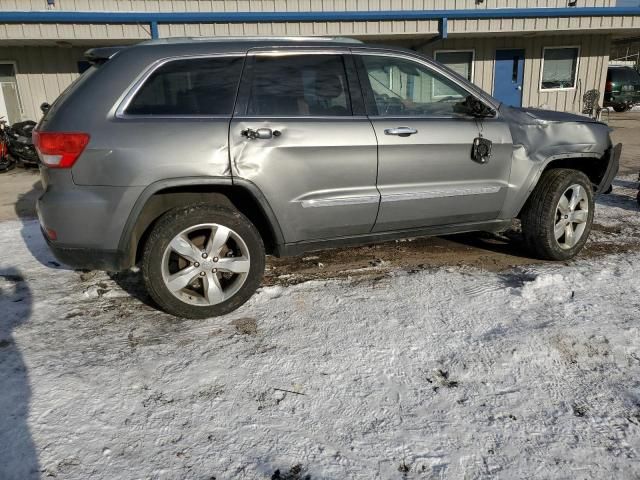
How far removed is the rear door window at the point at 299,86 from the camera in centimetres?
339

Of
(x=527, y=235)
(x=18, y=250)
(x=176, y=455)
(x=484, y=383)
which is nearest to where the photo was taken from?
(x=176, y=455)

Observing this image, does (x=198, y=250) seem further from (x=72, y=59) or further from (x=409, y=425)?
(x=72, y=59)

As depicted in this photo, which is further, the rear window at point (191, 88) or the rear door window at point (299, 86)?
the rear door window at point (299, 86)

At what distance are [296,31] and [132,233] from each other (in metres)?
9.87

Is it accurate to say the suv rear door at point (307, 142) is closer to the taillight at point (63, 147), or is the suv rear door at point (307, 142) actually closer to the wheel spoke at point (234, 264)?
the wheel spoke at point (234, 264)

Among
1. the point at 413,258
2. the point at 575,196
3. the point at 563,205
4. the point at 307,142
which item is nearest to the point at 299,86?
the point at 307,142

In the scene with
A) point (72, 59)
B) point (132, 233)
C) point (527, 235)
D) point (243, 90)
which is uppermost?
point (72, 59)

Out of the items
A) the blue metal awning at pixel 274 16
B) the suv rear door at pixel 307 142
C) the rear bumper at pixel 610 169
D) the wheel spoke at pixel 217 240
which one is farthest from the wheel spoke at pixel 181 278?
the blue metal awning at pixel 274 16

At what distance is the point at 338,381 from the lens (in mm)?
2699

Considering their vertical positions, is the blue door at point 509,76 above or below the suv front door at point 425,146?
above

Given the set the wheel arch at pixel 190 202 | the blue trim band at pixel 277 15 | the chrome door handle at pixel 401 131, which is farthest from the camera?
the blue trim band at pixel 277 15

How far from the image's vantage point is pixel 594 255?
178 inches

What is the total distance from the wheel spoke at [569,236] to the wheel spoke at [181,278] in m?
3.16

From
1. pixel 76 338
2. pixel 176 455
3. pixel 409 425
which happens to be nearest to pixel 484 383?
pixel 409 425
